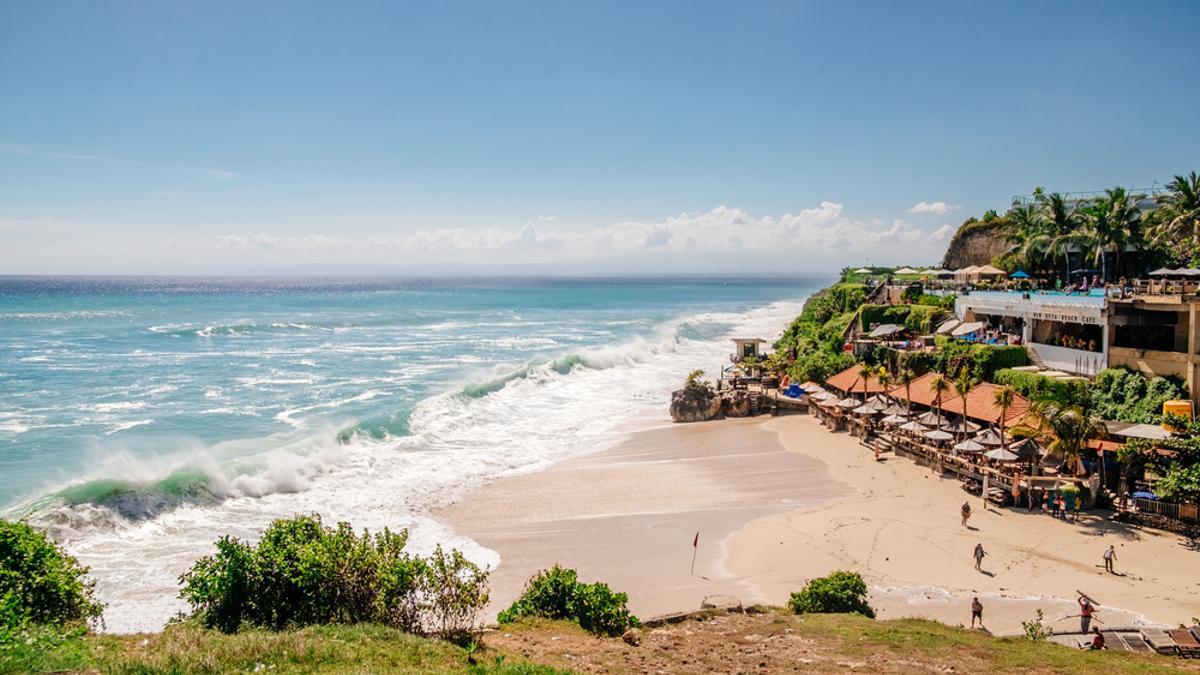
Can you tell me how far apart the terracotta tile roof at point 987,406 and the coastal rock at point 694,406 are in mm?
11597

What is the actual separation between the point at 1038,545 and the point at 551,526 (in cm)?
1339

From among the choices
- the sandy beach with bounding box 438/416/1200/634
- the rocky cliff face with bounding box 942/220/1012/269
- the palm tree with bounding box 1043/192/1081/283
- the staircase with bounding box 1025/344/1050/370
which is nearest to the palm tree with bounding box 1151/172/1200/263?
the palm tree with bounding box 1043/192/1081/283

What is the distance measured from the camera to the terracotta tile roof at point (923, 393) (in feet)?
92.5

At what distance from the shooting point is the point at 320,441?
29.8 metres

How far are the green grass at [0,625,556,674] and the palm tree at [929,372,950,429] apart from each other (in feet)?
68.7

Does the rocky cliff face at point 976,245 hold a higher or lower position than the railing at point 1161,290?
higher

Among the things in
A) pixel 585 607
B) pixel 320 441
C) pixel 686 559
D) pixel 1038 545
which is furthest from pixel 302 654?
pixel 320 441

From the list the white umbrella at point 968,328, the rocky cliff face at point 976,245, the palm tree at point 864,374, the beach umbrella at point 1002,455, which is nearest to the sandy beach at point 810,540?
the beach umbrella at point 1002,455

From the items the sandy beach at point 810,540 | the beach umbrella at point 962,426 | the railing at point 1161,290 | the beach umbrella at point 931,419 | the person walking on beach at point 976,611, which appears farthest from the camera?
the beach umbrella at point 931,419

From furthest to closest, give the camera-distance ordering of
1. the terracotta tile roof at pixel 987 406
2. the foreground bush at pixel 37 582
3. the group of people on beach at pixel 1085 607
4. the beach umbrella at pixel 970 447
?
the terracotta tile roof at pixel 987 406 → the beach umbrella at pixel 970 447 → the group of people on beach at pixel 1085 607 → the foreground bush at pixel 37 582

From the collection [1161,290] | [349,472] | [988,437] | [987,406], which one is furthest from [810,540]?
[1161,290]

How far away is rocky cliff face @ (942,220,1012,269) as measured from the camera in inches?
2039

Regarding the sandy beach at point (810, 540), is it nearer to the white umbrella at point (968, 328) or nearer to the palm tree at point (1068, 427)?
the palm tree at point (1068, 427)

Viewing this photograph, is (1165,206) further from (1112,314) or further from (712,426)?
(712,426)
